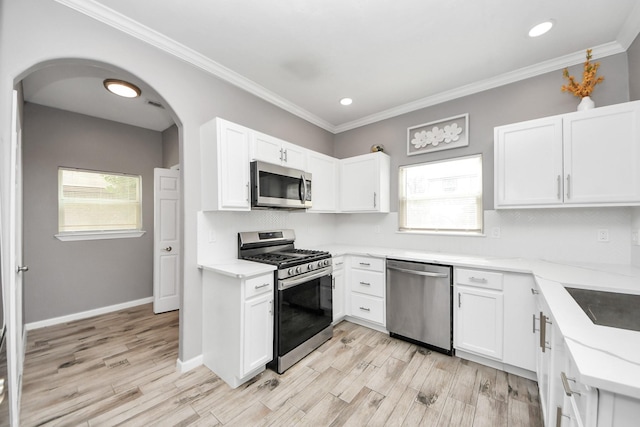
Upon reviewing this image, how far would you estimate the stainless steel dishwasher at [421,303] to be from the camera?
Result: 2438 millimetres

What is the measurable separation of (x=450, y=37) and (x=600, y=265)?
230 centimetres

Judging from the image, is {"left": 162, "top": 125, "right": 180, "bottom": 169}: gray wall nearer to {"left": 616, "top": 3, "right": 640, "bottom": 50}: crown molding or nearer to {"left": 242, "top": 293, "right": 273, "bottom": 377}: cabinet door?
{"left": 242, "top": 293, "right": 273, "bottom": 377}: cabinet door

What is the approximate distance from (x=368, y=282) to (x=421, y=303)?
0.63 m

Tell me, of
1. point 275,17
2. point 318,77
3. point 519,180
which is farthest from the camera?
point 318,77

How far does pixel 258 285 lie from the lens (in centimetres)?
208

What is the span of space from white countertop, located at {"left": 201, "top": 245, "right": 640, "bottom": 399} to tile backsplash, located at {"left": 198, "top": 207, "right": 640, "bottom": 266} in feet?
0.49

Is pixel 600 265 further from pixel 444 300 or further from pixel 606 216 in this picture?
pixel 444 300

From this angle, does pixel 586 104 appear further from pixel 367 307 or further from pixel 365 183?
pixel 367 307

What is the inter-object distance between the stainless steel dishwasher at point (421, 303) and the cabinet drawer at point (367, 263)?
0.42 ft

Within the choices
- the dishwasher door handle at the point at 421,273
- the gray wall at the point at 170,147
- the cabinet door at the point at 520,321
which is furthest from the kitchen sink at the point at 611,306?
the gray wall at the point at 170,147

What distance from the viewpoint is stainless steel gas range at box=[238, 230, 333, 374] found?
221 centimetres

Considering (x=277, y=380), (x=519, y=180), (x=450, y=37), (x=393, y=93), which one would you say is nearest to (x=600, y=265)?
(x=519, y=180)

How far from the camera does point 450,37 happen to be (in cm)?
210

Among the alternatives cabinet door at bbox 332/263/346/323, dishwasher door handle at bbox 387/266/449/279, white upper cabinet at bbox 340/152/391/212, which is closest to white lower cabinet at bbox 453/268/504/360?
dishwasher door handle at bbox 387/266/449/279
